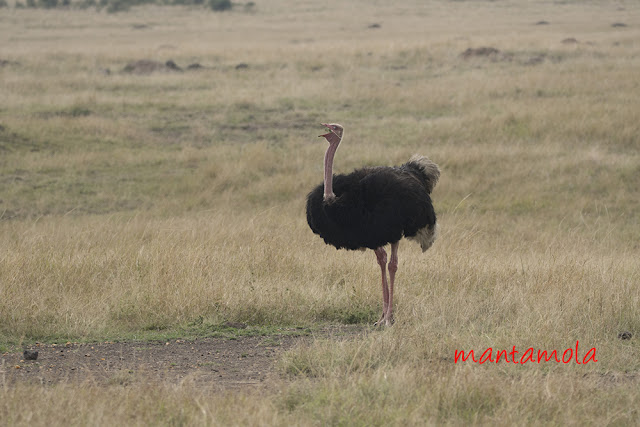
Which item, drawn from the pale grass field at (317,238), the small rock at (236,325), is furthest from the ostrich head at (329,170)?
the small rock at (236,325)

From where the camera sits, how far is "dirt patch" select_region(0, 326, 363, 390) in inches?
191

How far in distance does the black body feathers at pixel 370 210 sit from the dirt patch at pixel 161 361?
76 cm

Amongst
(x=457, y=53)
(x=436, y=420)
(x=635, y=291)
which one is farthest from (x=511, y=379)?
(x=457, y=53)

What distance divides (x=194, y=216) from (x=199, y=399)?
7.31 meters

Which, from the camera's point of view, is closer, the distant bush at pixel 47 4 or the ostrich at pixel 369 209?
the ostrich at pixel 369 209

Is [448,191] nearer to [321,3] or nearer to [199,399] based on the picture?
[199,399]

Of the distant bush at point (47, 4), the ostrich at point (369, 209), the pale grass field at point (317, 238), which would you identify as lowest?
the pale grass field at point (317, 238)

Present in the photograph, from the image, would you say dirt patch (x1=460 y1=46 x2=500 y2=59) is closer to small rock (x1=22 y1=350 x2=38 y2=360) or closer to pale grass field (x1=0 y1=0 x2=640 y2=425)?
pale grass field (x1=0 y1=0 x2=640 y2=425)

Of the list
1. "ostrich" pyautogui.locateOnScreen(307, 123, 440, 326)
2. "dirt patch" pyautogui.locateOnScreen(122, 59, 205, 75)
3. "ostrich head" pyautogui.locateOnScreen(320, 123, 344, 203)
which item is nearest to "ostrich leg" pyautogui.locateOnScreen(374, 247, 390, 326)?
"ostrich" pyautogui.locateOnScreen(307, 123, 440, 326)

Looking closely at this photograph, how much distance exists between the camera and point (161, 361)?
5332 mm

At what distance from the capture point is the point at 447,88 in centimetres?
2045

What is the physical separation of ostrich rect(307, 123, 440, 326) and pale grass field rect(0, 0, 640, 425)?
0.60m

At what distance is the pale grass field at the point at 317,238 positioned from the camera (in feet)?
14.3

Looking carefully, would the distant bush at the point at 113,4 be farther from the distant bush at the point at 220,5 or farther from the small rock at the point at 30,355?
the small rock at the point at 30,355
